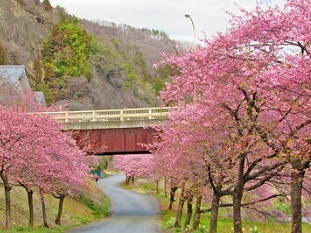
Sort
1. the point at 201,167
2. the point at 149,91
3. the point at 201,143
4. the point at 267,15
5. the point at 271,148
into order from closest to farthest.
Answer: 1. the point at 267,15
2. the point at 271,148
3. the point at 201,143
4. the point at 201,167
5. the point at 149,91

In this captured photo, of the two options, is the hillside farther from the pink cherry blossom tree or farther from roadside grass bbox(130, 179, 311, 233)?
the pink cherry blossom tree

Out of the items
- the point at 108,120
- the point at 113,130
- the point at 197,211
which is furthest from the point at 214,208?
the point at 108,120

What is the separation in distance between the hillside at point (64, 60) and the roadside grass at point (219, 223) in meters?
17.2

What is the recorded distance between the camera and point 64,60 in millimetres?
93188

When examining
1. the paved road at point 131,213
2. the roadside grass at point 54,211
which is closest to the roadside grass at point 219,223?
the paved road at point 131,213

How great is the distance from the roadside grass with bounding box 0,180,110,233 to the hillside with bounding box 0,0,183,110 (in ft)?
107

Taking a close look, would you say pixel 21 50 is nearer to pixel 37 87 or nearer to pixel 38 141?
pixel 37 87

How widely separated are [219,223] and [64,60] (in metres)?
62.3

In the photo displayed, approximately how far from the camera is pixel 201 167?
2123 centimetres

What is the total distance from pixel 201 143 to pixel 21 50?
77443 mm

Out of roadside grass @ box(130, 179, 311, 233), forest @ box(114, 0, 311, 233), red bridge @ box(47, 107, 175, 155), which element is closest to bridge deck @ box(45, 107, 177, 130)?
red bridge @ box(47, 107, 175, 155)

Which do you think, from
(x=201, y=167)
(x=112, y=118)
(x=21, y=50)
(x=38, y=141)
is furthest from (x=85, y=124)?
(x=21, y=50)

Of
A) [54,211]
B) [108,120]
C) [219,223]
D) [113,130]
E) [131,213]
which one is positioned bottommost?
[131,213]

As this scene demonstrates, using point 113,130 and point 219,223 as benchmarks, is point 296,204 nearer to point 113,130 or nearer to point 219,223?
point 219,223
